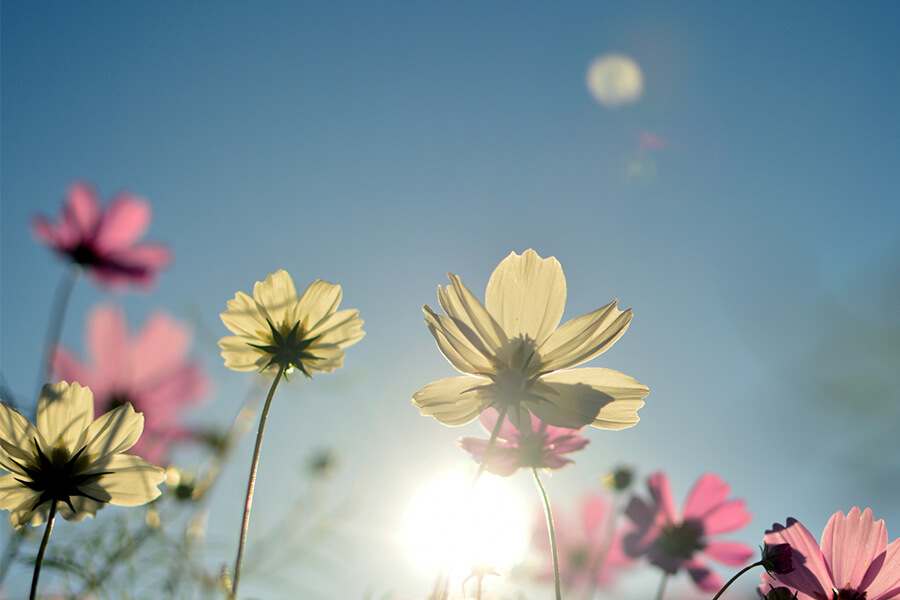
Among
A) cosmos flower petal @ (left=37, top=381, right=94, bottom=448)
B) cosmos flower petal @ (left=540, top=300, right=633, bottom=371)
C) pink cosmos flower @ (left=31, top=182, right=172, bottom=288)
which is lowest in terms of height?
cosmos flower petal @ (left=37, top=381, right=94, bottom=448)

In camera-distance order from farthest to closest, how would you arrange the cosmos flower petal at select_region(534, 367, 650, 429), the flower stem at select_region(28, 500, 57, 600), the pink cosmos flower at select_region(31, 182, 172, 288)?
the pink cosmos flower at select_region(31, 182, 172, 288) < the cosmos flower petal at select_region(534, 367, 650, 429) < the flower stem at select_region(28, 500, 57, 600)

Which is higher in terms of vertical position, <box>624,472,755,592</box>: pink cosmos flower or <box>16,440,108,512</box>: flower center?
<box>624,472,755,592</box>: pink cosmos flower

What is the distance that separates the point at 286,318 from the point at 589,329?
23cm

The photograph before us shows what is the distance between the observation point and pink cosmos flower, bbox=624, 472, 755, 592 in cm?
73

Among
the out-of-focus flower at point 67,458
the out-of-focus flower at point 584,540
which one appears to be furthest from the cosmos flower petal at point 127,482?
the out-of-focus flower at point 584,540

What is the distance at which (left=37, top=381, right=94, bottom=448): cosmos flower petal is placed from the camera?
0.38 meters

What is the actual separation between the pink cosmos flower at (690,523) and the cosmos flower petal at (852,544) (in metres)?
0.29

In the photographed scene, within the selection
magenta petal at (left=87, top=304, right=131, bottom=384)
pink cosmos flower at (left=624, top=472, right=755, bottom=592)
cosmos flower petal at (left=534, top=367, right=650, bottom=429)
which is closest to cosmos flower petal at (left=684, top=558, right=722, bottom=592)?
Answer: pink cosmos flower at (left=624, top=472, right=755, bottom=592)

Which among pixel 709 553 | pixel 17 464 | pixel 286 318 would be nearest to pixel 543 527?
pixel 709 553

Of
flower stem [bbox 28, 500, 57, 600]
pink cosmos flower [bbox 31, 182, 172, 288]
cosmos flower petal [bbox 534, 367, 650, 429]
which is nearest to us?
flower stem [bbox 28, 500, 57, 600]

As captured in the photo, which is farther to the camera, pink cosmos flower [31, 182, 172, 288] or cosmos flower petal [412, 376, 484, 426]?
pink cosmos flower [31, 182, 172, 288]

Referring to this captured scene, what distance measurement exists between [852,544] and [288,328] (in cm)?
45

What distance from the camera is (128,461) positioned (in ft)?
1.22

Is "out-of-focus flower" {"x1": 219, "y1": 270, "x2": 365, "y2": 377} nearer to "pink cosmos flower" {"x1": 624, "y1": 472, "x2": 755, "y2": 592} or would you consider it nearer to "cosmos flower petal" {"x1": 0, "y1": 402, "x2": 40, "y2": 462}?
"cosmos flower petal" {"x1": 0, "y1": 402, "x2": 40, "y2": 462}
